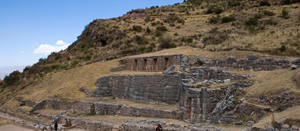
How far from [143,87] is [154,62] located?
12.0ft

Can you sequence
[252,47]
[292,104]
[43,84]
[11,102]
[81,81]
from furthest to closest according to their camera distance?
[43,84] < [11,102] < [81,81] < [252,47] < [292,104]

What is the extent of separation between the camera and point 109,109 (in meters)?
18.3

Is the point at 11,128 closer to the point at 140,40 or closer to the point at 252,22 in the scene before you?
the point at 140,40

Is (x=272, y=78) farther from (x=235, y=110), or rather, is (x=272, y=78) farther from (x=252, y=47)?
(x=252, y=47)

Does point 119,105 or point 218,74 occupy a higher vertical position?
point 218,74

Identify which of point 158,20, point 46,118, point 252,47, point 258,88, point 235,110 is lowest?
point 46,118

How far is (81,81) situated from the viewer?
83.9 ft

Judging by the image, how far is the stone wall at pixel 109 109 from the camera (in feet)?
47.8

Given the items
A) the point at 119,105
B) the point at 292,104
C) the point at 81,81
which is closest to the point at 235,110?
the point at 292,104

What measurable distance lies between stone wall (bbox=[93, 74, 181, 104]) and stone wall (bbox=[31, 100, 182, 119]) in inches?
57.1

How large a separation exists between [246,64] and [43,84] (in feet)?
68.0

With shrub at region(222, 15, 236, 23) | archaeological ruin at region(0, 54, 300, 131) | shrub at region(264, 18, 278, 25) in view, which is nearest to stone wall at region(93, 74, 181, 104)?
archaeological ruin at region(0, 54, 300, 131)

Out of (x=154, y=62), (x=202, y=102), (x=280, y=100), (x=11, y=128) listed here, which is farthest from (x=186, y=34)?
(x=280, y=100)

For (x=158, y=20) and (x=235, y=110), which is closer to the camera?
(x=235, y=110)
